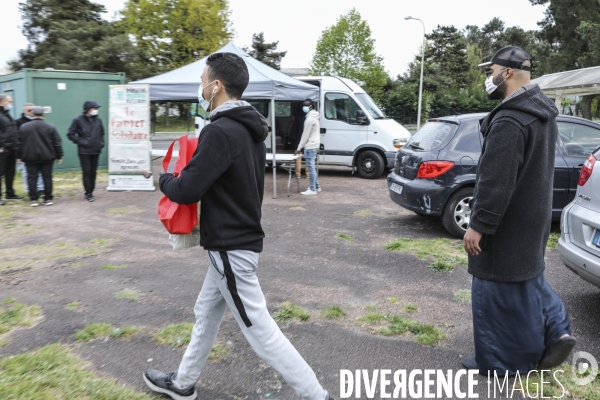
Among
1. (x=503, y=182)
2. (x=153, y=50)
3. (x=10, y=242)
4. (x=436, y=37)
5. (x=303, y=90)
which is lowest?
(x=10, y=242)

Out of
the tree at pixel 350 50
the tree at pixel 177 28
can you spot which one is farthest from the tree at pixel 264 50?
the tree at pixel 177 28

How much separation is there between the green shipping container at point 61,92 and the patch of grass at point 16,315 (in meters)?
10.2

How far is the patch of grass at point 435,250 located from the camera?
6.02 m

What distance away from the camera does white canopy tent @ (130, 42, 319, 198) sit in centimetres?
1058

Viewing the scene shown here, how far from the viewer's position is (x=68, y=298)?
489 centimetres

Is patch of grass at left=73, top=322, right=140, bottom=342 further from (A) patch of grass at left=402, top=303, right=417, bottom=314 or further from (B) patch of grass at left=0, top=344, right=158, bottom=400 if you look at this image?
(A) patch of grass at left=402, top=303, right=417, bottom=314

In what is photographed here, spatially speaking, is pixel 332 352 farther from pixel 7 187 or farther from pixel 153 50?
pixel 153 50

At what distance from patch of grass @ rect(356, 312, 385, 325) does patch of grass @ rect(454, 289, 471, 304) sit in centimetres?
91

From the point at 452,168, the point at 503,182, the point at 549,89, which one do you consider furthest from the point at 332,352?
the point at 549,89

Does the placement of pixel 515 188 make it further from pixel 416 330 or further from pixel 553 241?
pixel 553 241

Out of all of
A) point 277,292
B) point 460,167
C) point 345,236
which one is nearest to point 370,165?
point 345,236

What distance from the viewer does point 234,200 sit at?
8.99ft

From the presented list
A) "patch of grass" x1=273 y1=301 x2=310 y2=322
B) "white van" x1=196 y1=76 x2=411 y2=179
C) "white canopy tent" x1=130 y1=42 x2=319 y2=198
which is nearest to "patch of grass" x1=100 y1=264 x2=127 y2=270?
"patch of grass" x1=273 y1=301 x2=310 y2=322

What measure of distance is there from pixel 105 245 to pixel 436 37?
198 ft
